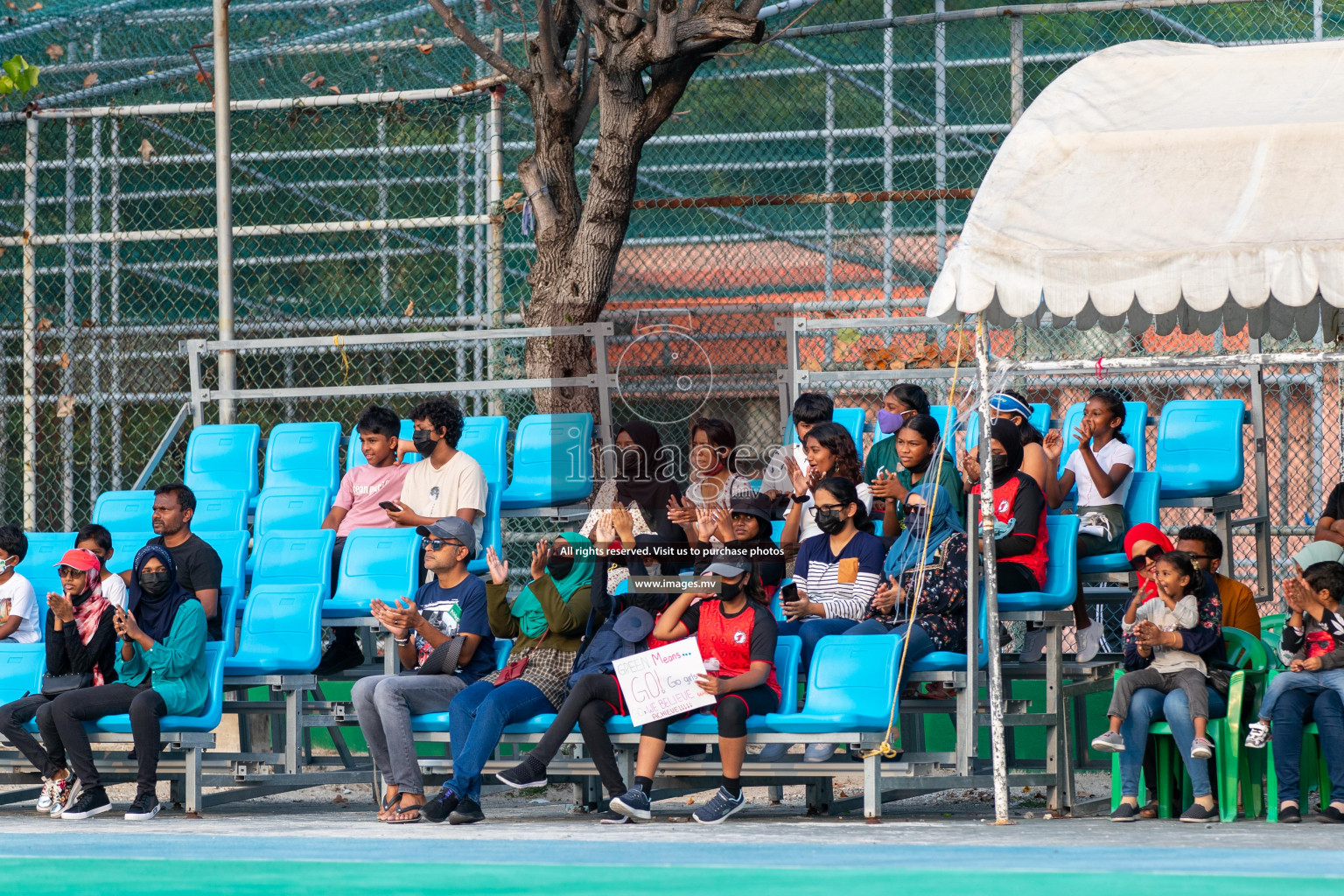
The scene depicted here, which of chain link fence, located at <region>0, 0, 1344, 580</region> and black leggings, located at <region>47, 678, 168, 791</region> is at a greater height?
chain link fence, located at <region>0, 0, 1344, 580</region>

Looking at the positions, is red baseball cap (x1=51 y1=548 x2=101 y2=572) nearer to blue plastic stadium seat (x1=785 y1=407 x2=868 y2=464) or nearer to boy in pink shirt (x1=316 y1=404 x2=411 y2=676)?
boy in pink shirt (x1=316 y1=404 x2=411 y2=676)

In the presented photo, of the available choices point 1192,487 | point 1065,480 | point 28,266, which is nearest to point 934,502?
point 1065,480

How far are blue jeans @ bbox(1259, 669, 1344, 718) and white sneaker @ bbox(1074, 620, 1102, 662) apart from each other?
1919 mm

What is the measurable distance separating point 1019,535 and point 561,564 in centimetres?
233

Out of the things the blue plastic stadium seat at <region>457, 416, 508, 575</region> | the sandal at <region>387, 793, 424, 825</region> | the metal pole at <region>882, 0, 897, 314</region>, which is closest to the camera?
the sandal at <region>387, 793, 424, 825</region>

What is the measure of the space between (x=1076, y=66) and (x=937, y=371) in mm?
2508

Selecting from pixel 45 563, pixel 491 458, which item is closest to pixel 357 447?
pixel 491 458

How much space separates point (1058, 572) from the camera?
876 cm

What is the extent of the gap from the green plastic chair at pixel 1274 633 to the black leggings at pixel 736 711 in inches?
100

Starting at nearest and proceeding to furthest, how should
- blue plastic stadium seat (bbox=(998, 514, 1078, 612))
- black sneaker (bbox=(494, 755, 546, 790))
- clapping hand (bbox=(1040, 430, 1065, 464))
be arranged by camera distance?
black sneaker (bbox=(494, 755, 546, 790)) → blue plastic stadium seat (bbox=(998, 514, 1078, 612)) → clapping hand (bbox=(1040, 430, 1065, 464))

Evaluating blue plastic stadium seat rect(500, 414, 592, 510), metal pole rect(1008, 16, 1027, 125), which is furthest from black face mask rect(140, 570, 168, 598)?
metal pole rect(1008, 16, 1027, 125)

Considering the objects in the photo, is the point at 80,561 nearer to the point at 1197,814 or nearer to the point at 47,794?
the point at 47,794

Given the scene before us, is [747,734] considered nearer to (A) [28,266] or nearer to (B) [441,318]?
(B) [441,318]

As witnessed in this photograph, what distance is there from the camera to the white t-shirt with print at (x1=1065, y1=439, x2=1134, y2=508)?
9.63 meters
